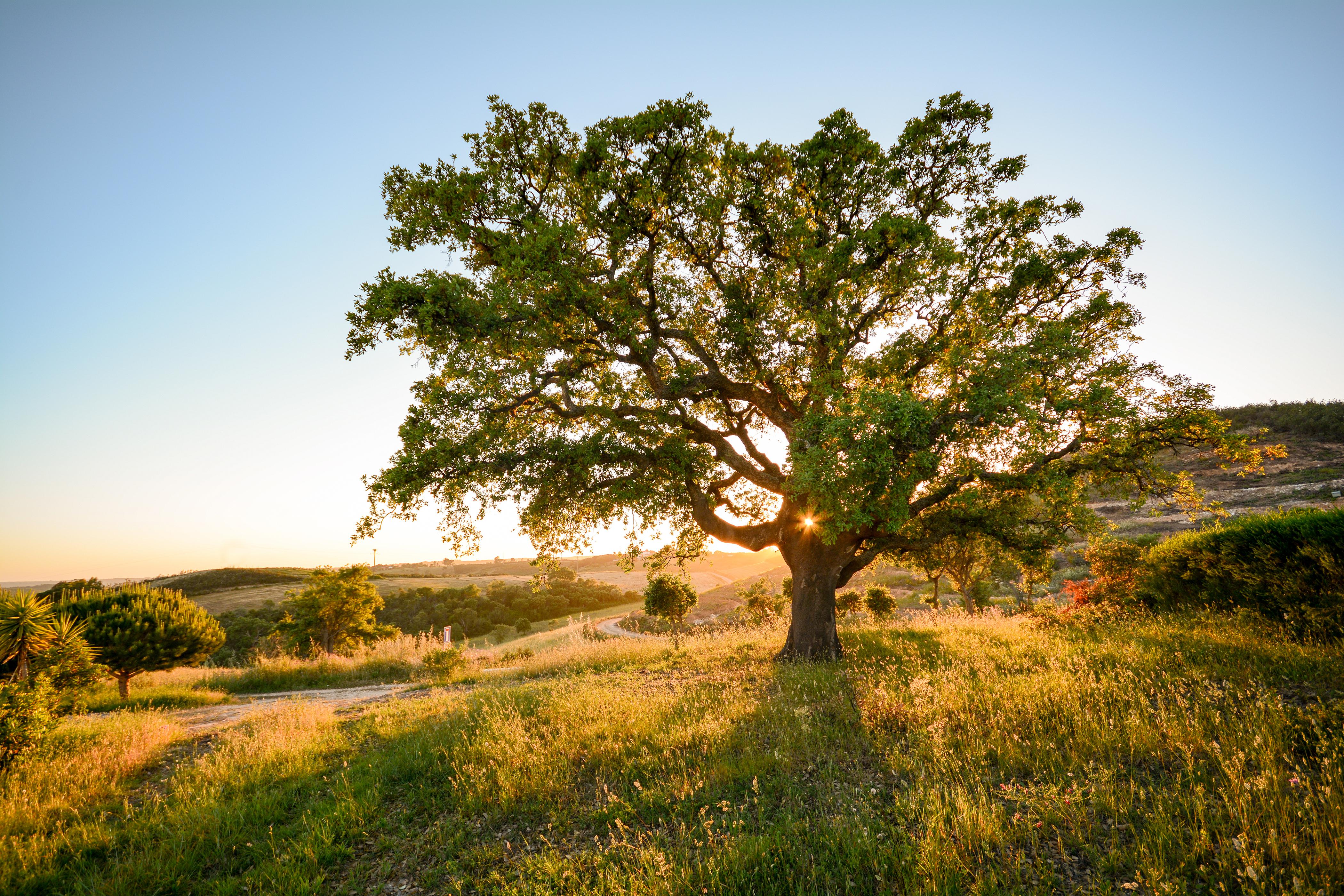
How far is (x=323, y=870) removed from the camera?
197 inches

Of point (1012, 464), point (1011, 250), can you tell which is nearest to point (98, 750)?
point (1012, 464)

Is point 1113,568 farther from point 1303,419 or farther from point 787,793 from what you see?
point 1303,419

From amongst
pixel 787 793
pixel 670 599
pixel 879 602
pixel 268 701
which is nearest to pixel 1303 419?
pixel 879 602

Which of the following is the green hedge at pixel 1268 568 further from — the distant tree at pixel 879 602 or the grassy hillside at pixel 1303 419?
the grassy hillside at pixel 1303 419

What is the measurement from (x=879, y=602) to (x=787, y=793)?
21304mm

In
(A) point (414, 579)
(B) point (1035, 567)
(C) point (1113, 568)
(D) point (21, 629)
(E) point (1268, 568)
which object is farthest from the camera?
(A) point (414, 579)

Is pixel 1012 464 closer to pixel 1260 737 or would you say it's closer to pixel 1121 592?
pixel 1260 737

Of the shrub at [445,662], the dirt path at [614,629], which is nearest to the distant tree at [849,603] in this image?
the dirt path at [614,629]

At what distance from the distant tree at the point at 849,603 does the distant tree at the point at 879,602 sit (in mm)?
926

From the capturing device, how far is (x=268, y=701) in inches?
546

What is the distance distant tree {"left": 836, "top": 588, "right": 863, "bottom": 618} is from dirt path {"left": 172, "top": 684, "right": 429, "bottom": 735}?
19.9 meters

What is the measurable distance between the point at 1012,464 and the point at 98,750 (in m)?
16.7

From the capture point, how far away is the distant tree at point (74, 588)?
1717 cm

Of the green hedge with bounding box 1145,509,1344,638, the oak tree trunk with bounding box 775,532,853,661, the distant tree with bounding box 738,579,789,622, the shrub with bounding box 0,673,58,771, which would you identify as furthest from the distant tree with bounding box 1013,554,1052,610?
the shrub with bounding box 0,673,58,771
